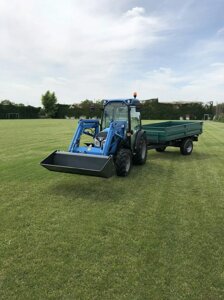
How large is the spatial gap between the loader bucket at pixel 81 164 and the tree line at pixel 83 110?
3325cm

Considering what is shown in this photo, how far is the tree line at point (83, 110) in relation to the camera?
5038 centimetres

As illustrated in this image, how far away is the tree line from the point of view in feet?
165

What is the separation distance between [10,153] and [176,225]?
8361 mm

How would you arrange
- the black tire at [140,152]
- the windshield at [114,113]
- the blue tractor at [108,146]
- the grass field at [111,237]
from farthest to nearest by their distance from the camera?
1. the black tire at [140,152]
2. the windshield at [114,113]
3. the blue tractor at [108,146]
4. the grass field at [111,237]

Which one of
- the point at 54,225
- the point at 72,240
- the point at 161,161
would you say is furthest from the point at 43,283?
the point at 161,161

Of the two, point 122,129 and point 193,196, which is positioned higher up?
point 122,129

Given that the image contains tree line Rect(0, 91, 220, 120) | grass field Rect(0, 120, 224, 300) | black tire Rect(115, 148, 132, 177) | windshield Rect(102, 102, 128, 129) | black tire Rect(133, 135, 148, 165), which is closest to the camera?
grass field Rect(0, 120, 224, 300)

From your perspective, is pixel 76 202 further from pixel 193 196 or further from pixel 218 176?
pixel 218 176

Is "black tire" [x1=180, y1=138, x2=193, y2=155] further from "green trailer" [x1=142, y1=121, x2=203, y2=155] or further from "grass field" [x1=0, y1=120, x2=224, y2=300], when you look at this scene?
"grass field" [x1=0, y1=120, x2=224, y2=300]

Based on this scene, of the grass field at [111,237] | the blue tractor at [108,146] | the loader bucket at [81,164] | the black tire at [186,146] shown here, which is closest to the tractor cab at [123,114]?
the blue tractor at [108,146]

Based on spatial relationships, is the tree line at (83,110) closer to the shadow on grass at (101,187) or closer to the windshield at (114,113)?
the windshield at (114,113)

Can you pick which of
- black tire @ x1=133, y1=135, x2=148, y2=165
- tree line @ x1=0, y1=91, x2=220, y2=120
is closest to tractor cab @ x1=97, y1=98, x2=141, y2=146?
black tire @ x1=133, y1=135, x2=148, y2=165

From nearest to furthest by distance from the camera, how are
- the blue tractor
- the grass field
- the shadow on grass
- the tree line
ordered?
the grass field
the shadow on grass
the blue tractor
the tree line

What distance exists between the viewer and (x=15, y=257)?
3.68 metres
